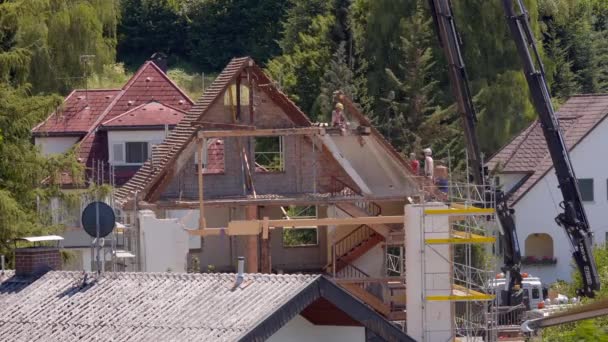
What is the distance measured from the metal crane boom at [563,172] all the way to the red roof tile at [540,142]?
18.3 m

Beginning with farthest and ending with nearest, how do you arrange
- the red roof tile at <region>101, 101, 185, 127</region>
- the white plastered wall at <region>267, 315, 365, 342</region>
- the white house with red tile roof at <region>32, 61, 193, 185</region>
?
the red roof tile at <region>101, 101, 185, 127</region> < the white house with red tile roof at <region>32, 61, 193, 185</region> < the white plastered wall at <region>267, 315, 365, 342</region>

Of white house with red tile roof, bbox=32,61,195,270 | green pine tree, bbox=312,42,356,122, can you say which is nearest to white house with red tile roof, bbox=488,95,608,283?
green pine tree, bbox=312,42,356,122

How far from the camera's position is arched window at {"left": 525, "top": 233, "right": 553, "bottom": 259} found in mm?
70312

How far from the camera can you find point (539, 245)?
7100 centimetres

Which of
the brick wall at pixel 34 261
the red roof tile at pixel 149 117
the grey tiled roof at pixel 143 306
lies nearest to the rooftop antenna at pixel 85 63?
the red roof tile at pixel 149 117

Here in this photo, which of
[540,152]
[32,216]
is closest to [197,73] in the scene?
[540,152]

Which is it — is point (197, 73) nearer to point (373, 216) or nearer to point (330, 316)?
point (373, 216)

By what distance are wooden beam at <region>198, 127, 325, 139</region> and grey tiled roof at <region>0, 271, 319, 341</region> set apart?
72.2 feet

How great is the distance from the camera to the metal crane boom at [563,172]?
4938 centimetres

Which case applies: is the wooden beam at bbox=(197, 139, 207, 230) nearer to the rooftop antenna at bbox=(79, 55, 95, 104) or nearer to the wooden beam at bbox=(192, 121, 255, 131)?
the wooden beam at bbox=(192, 121, 255, 131)

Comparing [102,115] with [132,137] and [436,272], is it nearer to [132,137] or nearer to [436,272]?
[132,137]

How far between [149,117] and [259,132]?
13187mm

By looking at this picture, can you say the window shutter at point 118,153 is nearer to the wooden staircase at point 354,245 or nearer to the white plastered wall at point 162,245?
the wooden staircase at point 354,245

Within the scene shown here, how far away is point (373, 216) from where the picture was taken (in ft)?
158
